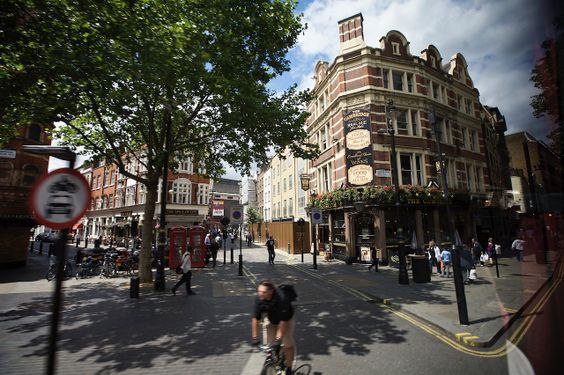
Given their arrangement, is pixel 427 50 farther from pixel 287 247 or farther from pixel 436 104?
pixel 287 247

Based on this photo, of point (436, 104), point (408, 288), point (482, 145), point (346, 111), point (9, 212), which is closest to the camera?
point (408, 288)

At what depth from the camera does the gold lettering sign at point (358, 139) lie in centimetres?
1894

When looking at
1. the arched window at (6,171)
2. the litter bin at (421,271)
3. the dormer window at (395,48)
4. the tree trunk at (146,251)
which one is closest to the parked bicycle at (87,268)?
the tree trunk at (146,251)

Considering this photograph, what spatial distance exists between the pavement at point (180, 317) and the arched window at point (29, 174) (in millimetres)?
7818

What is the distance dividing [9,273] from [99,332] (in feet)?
45.8

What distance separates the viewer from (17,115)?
9875 mm

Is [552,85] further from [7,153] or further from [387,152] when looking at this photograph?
[7,153]

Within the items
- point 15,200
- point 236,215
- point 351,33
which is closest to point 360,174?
point 236,215

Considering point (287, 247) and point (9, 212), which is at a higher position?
point (9, 212)

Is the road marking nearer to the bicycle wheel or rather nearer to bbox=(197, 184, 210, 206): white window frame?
the bicycle wheel

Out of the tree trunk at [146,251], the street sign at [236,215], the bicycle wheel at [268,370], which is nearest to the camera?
the bicycle wheel at [268,370]

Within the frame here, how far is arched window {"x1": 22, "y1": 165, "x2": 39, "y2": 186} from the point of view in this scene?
60.5 ft

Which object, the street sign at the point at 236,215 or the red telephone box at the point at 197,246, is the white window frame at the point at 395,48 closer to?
the street sign at the point at 236,215

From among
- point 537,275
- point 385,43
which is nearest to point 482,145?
point 385,43
